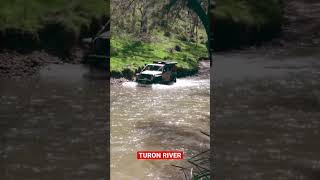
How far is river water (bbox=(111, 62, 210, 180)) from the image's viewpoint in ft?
35.5

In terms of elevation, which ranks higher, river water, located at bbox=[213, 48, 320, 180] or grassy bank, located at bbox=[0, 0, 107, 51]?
grassy bank, located at bbox=[0, 0, 107, 51]

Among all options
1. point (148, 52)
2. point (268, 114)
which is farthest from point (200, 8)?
point (268, 114)

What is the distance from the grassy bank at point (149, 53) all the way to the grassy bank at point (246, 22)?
4.55 ft

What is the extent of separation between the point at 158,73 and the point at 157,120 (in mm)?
1161

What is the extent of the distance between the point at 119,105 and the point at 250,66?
12.8 feet

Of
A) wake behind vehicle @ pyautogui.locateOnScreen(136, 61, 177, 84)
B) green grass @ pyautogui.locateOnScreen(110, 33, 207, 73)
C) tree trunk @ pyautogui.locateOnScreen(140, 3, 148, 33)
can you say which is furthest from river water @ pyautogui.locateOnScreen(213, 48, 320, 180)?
tree trunk @ pyautogui.locateOnScreen(140, 3, 148, 33)

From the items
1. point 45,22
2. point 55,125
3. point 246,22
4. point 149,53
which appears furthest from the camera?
point 246,22

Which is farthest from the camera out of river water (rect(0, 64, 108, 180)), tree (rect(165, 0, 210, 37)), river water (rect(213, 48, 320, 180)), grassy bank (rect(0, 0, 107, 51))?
grassy bank (rect(0, 0, 107, 51))

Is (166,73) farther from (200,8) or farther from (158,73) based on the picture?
(200,8)

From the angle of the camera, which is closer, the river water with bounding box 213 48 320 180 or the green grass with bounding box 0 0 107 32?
the river water with bounding box 213 48 320 180

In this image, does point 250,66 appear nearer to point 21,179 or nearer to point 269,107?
point 269,107

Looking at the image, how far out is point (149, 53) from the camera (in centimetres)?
1105

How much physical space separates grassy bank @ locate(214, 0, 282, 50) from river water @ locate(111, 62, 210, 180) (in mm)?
1715

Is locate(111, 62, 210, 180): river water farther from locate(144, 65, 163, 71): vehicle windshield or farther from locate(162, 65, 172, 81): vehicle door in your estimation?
locate(144, 65, 163, 71): vehicle windshield
